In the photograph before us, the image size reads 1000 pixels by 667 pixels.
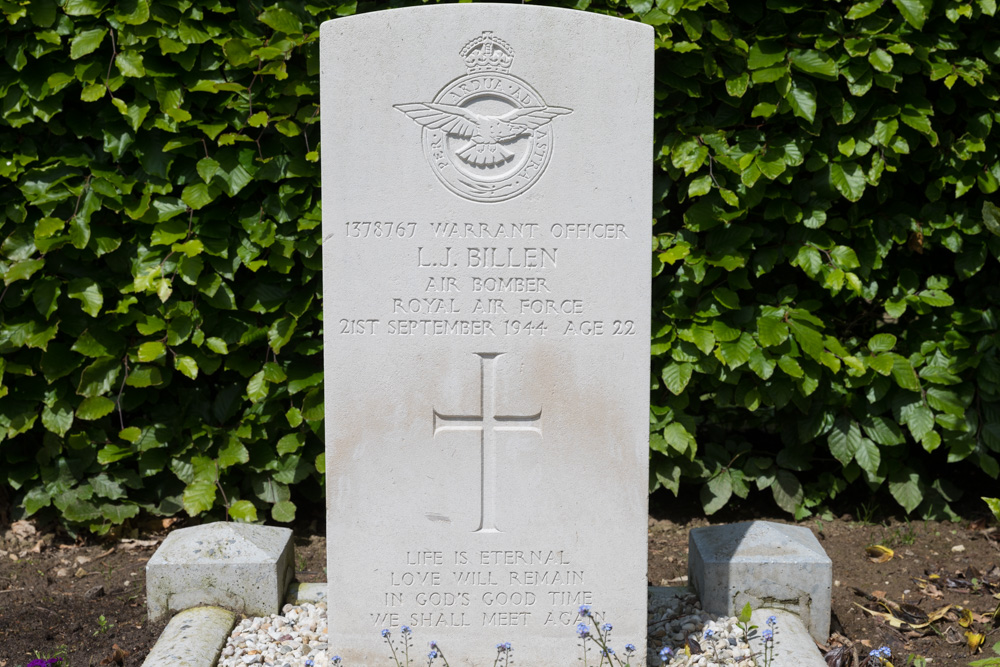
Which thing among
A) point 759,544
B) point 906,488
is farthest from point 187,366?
point 906,488

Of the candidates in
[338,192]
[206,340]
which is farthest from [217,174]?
[338,192]

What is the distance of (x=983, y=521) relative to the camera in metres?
→ 4.49

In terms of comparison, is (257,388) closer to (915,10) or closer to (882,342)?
(882,342)

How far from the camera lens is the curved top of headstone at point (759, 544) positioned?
3.34 m

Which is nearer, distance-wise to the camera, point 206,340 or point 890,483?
point 206,340

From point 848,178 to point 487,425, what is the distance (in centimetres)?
208

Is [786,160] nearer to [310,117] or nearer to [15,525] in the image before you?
[310,117]

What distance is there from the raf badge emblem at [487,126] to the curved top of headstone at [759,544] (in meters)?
1.56

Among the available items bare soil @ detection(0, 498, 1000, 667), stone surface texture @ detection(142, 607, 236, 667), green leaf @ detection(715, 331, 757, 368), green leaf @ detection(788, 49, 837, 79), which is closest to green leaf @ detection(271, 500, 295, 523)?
bare soil @ detection(0, 498, 1000, 667)

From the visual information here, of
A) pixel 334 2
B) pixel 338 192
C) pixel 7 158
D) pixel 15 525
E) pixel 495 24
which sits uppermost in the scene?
pixel 334 2

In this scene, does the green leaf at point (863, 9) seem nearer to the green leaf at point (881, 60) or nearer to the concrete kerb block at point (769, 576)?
the green leaf at point (881, 60)

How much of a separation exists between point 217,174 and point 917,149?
121 inches

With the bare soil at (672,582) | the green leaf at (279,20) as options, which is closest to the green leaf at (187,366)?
the bare soil at (672,582)

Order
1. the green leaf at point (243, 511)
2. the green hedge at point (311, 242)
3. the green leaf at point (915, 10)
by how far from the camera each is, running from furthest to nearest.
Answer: the green leaf at point (243, 511)
the green hedge at point (311, 242)
the green leaf at point (915, 10)
